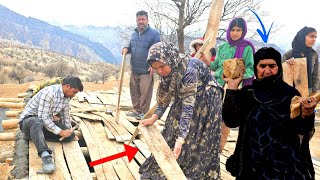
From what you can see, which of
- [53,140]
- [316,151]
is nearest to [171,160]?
[53,140]

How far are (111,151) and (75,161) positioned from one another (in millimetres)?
570

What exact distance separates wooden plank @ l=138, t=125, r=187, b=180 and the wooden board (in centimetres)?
159

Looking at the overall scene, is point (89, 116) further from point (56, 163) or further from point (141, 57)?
point (56, 163)

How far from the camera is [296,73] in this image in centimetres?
339

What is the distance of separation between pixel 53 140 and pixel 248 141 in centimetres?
324

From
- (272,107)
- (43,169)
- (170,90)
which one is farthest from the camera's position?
(43,169)

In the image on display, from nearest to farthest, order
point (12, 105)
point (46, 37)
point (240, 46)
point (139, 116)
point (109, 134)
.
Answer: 1. point (240, 46)
2. point (109, 134)
3. point (139, 116)
4. point (12, 105)
5. point (46, 37)

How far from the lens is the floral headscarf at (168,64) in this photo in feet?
8.54

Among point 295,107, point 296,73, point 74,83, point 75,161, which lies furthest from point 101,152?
point 295,107

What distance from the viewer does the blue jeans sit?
3.83 m

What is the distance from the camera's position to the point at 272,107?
1987mm

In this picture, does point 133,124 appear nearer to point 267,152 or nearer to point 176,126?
point 176,126

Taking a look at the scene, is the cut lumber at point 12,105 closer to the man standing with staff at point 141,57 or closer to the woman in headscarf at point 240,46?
the man standing with staff at point 141,57

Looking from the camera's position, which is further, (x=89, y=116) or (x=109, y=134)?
(x=89, y=116)
